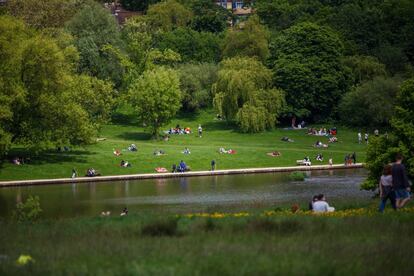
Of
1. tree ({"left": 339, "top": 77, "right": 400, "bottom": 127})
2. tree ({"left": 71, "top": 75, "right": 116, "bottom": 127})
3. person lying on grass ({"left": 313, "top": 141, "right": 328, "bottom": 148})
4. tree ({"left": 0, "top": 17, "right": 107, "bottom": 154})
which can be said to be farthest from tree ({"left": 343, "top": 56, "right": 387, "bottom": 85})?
tree ({"left": 0, "top": 17, "right": 107, "bottom": 154})

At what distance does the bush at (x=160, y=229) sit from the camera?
75.9 feet

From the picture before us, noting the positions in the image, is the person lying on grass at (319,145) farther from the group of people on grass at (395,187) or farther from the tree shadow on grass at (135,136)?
the group of people on grass at (395,187)

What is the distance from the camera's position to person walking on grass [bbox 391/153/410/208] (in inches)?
1072

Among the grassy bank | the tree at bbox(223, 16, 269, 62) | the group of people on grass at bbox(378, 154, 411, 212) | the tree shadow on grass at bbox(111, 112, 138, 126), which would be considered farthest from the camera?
the tree at bbox(223, 16, 269, 62)

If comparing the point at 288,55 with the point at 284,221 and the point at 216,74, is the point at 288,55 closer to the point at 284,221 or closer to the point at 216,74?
the point at 216,74

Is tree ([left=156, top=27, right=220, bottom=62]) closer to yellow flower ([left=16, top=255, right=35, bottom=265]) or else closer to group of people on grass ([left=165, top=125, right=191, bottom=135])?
group of people on grass ([left=165, top=125, right=191, bottom=135])

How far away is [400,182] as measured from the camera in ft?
90.3

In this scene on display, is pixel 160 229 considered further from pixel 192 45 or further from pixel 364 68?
pixel 192 45

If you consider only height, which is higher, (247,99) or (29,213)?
(247,99)

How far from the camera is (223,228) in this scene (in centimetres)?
2347

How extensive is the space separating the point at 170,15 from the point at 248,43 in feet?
110

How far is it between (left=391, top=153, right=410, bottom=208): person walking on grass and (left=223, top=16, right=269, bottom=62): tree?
7933cm

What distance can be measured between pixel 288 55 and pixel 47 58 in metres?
37.3

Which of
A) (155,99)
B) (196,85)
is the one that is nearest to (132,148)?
(155,99)
